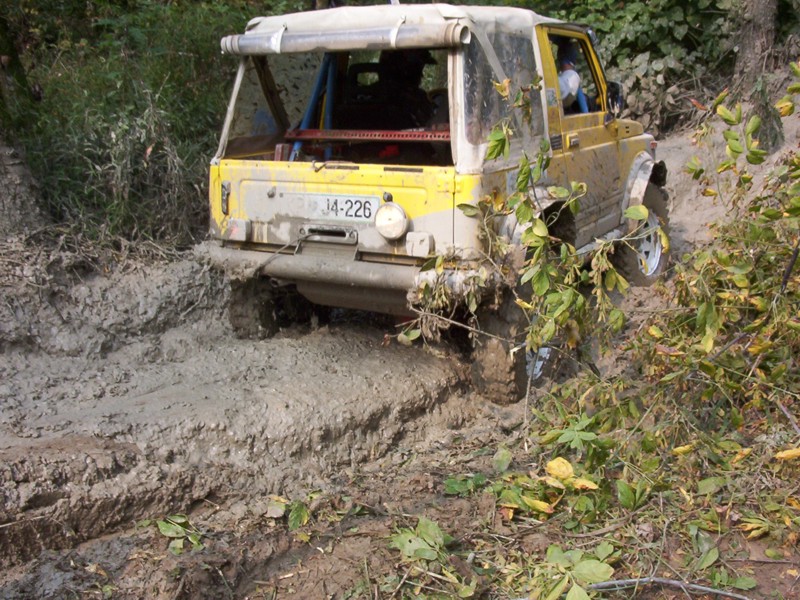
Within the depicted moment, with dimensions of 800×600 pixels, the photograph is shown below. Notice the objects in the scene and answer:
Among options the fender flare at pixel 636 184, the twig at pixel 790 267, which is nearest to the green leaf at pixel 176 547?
the twig at pixel 790 267

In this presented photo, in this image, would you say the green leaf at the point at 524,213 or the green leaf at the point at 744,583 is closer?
the green leaf at the point at 744,583

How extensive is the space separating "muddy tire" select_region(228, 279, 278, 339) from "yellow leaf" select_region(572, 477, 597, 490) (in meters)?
2.66

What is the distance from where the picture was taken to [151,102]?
6367 millimetres

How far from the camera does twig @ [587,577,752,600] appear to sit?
2900 millimetres

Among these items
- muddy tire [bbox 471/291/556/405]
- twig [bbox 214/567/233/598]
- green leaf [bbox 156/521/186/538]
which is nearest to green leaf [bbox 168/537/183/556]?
green leaf [bbox 156/521/186/538]

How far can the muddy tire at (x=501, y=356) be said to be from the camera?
4.51 meters

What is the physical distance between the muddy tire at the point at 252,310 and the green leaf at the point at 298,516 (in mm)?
1852

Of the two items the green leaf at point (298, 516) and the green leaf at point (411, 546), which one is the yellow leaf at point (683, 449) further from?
the green leaf at point (298, 516)

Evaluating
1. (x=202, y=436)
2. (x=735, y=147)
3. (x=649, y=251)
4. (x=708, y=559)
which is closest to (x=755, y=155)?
(x=735, y=147)

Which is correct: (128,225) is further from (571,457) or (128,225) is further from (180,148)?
(571,457)

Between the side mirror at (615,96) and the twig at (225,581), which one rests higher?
the side mirror at (615,96)

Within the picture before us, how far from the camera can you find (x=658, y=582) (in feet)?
9.79

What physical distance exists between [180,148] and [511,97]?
3.06 meters

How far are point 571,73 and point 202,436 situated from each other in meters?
3.40
